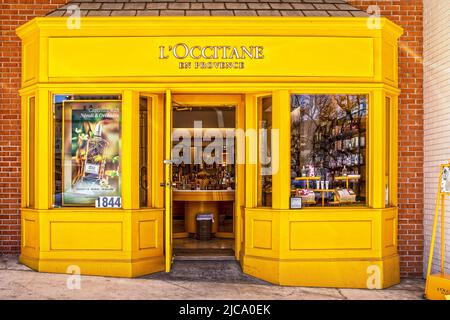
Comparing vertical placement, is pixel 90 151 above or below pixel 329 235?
above

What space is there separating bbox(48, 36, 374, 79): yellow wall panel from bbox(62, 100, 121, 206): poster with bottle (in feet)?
1.70

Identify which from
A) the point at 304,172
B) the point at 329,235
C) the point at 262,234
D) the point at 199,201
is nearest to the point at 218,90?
the point at 304,172

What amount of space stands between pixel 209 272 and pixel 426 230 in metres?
3.42

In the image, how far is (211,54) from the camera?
801cm

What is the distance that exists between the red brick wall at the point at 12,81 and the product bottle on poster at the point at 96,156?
1.26 metres

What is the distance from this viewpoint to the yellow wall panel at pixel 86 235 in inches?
313

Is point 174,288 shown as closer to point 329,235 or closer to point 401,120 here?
point 329,235

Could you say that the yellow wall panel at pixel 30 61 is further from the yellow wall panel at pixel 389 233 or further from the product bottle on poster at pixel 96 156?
the yellow wall panel at pixel 389 233

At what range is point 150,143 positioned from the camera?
8.45 metres

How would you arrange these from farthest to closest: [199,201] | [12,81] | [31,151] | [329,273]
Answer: [199,201] → [12,81] → [31,151] → [329,273]

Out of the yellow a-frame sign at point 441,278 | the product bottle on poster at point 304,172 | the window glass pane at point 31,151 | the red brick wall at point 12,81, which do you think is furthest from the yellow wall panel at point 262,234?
the red brick wall at point 12,81

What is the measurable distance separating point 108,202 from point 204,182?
3791mm

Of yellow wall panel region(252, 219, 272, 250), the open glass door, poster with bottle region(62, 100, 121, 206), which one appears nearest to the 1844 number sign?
poster with bottle region(62, 100, 121, 206)

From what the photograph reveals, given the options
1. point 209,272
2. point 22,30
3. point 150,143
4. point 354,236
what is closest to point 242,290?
point 209,272
